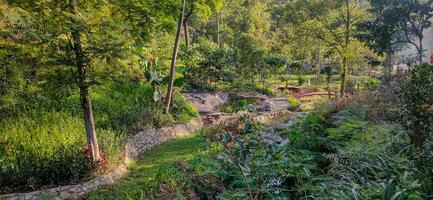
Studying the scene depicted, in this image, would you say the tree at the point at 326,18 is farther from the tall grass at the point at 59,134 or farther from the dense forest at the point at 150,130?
the tall grass at the point at 59,134

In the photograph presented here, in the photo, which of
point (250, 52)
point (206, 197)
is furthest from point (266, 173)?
point (250, 52)

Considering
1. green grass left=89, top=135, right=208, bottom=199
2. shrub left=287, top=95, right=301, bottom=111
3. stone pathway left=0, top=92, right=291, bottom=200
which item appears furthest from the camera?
shrub left=287, top=95, right=301, bottom=111

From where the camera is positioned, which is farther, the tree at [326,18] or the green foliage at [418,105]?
the tree at [326,18]

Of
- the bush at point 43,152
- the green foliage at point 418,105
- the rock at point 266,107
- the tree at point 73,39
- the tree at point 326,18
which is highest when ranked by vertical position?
the tree at point 326,18

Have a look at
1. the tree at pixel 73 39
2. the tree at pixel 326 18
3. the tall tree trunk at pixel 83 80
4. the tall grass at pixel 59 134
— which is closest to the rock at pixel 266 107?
the tree at pixel 326 18

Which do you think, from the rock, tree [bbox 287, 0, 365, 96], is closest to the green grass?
the rock

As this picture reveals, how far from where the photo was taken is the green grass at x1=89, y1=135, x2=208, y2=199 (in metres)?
6.05

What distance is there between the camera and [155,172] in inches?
292

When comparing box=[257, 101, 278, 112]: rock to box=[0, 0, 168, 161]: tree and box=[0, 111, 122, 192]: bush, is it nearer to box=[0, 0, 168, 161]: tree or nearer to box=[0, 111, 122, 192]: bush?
box=[0, 111, 122, 192]: bush

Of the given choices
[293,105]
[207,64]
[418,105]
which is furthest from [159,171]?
[207,64]

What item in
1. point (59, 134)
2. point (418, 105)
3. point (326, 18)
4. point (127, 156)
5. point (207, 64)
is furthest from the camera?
point (207, 64)

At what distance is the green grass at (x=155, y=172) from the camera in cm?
605

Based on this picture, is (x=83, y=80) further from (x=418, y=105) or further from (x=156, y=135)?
(x=418, y=105)

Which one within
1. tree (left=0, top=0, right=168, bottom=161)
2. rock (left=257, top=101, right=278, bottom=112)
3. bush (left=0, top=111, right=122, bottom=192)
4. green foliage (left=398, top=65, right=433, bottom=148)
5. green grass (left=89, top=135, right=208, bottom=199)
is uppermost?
tree (left=0, top=0, right=168, bottom=161)
